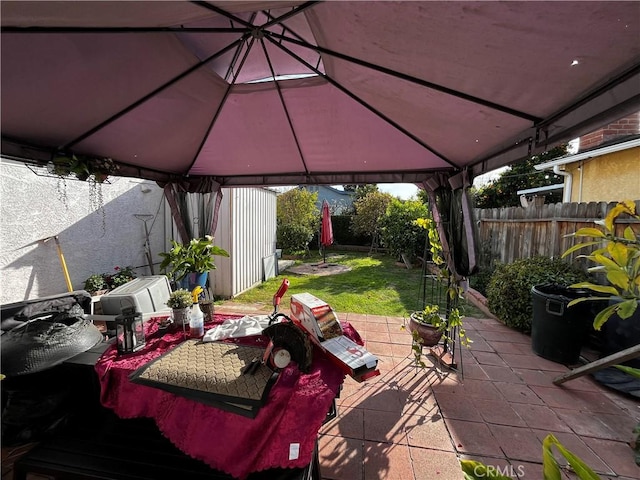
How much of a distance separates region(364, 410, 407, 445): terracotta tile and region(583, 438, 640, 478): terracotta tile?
1.38 metres

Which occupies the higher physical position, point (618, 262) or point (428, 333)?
point (618, 262)

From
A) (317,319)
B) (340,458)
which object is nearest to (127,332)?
(317,319)

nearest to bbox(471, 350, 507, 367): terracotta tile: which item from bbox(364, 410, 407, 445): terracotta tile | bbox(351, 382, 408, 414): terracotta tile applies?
bbox(351, 382, 408, 414): terracotta tile

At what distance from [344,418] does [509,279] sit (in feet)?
11.3

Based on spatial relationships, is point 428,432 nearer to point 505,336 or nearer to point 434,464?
point 434,464

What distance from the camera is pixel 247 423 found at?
1371 mm

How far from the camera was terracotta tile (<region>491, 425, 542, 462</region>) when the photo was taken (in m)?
1.98

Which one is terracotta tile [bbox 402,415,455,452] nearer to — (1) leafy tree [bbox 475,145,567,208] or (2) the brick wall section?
(2) the brick wall section

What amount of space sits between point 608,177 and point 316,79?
5.81 m

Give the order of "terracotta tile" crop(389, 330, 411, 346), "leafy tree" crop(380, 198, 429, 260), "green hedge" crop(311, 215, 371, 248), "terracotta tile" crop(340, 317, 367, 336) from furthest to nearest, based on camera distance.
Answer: "green hedge" crop(311, 215, 371, 248) < "leafy tree" crop(380, 198, 429, 260) < "terracotta tile" crop(340, 317, 367, 336) < "terracotta tile" crop(389, 330, 411, 346)

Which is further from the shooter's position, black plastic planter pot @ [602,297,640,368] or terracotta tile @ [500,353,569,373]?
terracotta tile @ [500,353,569,373]

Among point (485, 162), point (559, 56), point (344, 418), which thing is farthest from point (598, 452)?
point (559, 56)

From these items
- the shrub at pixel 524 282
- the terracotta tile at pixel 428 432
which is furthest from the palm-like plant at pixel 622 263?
the shrub at pixel 524 282

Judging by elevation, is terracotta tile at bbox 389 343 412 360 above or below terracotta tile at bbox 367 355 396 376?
above
